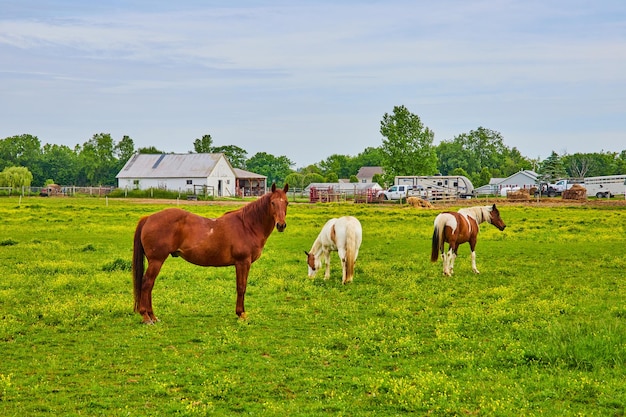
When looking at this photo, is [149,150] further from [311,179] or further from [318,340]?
[318,340]

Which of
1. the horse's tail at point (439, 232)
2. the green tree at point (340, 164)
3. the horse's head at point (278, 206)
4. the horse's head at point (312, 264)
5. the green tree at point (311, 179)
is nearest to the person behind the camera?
the horse's head at point (278, 206)

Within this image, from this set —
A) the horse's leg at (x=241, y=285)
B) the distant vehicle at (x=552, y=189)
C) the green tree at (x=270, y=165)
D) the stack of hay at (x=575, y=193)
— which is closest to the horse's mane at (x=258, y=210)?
the horse's leg at (x=241, y=285)

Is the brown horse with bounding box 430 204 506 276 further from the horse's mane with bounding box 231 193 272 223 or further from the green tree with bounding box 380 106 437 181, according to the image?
the green tree with bounding box 380 106 437 181

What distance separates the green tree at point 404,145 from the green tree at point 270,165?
4534 cm

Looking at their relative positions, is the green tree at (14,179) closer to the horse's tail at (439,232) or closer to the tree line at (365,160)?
the tree line at (365,160)

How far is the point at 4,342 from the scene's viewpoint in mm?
9484

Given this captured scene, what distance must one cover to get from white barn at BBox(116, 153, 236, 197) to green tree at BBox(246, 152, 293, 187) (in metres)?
49.3

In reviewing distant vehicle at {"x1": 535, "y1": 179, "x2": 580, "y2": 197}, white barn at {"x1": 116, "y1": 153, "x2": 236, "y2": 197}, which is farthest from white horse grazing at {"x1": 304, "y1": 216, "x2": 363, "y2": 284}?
white barn at {"x1": 116, "y1": 153, "x2": 236, "y2": 197}

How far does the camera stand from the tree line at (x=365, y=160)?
295 ft

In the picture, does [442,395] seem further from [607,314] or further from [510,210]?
[510,210]

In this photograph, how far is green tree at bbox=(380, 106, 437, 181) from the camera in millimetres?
89188

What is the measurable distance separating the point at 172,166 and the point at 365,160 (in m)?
87.0

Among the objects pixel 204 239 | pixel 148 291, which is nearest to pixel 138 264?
pixel 148 291

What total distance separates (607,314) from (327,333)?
536cm
